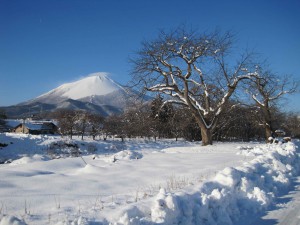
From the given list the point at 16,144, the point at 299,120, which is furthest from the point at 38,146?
the point at 299,120

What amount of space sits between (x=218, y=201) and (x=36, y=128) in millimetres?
76477

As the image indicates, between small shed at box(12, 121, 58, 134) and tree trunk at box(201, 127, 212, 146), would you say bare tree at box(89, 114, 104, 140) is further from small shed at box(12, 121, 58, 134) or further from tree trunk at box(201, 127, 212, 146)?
tree trunk at box(201, 127, 212, 146)

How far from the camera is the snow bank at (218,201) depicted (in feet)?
14.1

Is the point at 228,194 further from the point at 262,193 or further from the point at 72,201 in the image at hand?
the point at 72,201

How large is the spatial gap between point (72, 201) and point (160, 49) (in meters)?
16.8

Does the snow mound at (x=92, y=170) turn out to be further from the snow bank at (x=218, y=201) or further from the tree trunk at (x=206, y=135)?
the tree trunk at (x=206, y=135)

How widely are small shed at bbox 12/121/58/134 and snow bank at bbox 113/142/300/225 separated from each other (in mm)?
73013

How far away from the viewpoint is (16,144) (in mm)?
30359

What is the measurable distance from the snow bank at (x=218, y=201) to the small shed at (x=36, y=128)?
73.0 metres

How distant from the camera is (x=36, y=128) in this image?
7588 centimetres

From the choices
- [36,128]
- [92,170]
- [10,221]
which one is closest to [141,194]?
[10,221]

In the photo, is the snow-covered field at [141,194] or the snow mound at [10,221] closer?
the snow mound at [10,221]

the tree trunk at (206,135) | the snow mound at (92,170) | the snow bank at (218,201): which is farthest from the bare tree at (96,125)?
the snow bank at (218,201)

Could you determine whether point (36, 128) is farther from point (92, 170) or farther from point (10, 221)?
point (10, 221)
